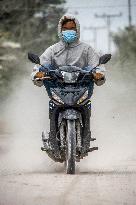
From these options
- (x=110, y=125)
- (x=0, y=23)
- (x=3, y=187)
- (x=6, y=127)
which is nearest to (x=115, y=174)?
(x=3, y=187)

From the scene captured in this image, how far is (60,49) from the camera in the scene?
12.3m

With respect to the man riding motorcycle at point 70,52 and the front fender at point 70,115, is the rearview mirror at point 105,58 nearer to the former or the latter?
the man riding motorcycle at point 70,52

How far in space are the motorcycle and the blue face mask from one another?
1.70ft

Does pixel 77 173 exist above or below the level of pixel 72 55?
below

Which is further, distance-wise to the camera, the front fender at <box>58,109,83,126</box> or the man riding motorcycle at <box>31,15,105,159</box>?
the man riding motorcycle at <box>31,15,105,159</box>

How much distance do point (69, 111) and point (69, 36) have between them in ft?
3.81

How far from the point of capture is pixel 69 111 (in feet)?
38.3

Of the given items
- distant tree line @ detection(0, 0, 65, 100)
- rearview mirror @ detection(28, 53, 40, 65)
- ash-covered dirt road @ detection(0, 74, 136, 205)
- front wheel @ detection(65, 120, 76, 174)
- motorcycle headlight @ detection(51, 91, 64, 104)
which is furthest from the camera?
distant tree line @ detection(0, 0, 65, 100)

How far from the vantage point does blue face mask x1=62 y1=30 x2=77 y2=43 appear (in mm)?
12234

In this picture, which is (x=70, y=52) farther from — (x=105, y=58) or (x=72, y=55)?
(x=105, y=58)

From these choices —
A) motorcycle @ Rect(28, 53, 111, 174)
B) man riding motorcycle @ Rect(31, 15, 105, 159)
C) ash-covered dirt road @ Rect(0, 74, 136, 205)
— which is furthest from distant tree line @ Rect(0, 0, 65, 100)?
motorcycle @ Rect(28, 53, 111, 174)

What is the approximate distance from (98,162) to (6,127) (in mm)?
14917

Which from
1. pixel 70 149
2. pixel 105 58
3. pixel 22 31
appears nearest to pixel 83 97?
pixel 105 58

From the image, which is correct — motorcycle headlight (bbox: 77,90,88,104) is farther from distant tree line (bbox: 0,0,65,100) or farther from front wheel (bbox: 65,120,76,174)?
distant tree line (bbox: 0,0,65,100)
